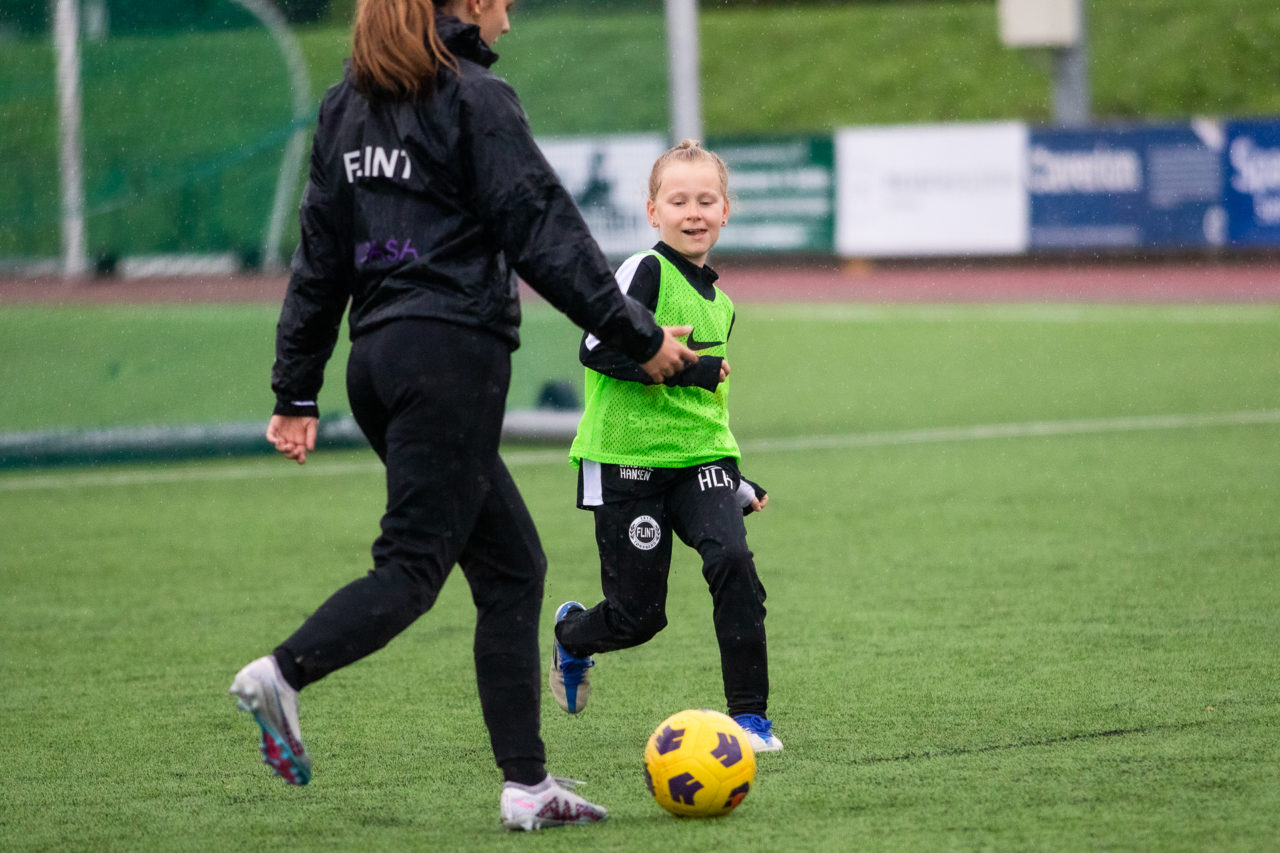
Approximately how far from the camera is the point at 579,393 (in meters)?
11.7

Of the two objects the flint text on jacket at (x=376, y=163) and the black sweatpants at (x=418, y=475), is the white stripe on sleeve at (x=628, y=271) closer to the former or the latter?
the black sweatpants at (x=418, y=475)

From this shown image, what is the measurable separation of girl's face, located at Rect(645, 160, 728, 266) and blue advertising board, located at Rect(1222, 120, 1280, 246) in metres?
19.0

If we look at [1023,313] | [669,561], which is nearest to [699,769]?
[669,561]

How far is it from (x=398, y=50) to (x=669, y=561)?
1.59 metres

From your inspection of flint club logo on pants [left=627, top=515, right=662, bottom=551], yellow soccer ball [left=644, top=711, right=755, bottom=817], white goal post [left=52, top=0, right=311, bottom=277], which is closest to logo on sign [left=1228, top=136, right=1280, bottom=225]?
white goal post [left=52, top=0, right=311, bottom=277]

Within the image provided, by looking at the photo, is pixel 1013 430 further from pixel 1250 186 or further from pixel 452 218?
pixel 1250 186

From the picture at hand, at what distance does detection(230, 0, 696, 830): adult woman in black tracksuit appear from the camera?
3498mm

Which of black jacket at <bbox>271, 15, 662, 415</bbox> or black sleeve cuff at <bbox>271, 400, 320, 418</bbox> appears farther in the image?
black sleeve cuff at <bbox>271, 400, 320, 418</bbox>

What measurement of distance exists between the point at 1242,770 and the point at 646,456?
1571 mm

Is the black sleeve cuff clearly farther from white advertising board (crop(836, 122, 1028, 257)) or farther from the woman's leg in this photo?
white advertising board (crop(836, 122, 1028, 257))

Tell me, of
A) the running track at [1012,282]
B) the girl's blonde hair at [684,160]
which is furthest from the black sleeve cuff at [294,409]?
the running track at [1012,282]

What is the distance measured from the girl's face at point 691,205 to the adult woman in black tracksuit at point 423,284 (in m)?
0.94

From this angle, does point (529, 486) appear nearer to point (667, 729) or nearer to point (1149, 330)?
point (667, 729)

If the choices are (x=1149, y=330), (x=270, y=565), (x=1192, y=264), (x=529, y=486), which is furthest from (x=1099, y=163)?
(x=270, y=565)
